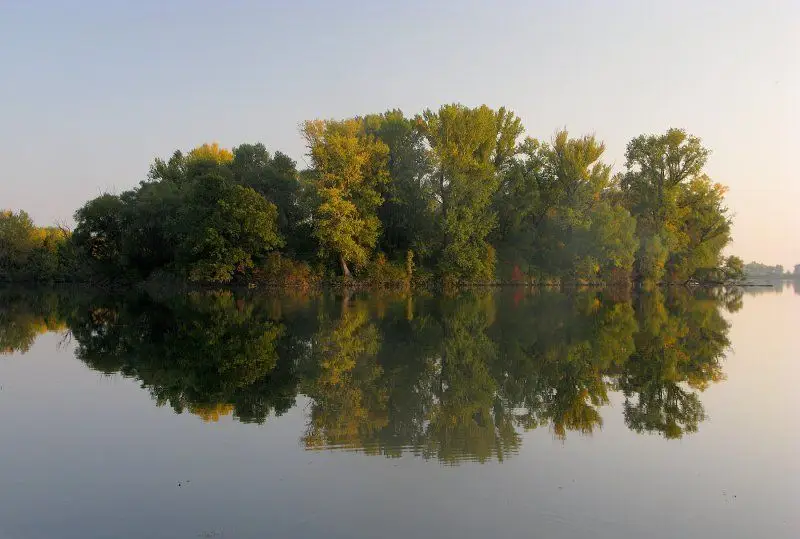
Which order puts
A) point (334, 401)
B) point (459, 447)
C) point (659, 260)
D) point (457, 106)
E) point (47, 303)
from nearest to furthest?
point (459, 447) < point (334, 401) < point (47, 303) < point (457, 106) < point (659, 260)

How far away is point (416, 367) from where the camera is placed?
49.8 ft

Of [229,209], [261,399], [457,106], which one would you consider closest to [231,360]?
[261,399]

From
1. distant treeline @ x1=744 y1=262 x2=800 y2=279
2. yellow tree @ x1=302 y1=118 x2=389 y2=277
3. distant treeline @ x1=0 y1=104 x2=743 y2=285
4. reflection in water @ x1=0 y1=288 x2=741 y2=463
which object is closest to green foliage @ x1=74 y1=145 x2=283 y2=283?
distant treeline @ x1=0 y1=104 x2=743 y2=285

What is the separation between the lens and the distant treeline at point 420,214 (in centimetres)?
5331

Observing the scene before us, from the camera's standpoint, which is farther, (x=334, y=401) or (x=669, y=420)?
(x=334, y=401)

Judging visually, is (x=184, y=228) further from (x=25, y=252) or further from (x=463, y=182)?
(x=25, y=252)

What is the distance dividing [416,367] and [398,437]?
19.3 feet

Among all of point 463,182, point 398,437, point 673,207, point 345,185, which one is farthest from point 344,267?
point 398,437

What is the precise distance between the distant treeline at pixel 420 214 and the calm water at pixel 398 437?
3397cm

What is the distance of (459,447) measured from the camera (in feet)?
29.0

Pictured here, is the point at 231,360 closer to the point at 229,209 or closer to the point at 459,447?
Result: the point at 459,447

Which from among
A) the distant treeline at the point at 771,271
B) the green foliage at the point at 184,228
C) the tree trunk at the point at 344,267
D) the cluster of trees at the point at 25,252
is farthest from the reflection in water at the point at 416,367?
the distant treeline at the point at 771,271

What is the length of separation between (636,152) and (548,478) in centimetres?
6560

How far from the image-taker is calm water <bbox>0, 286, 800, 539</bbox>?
652 cm
